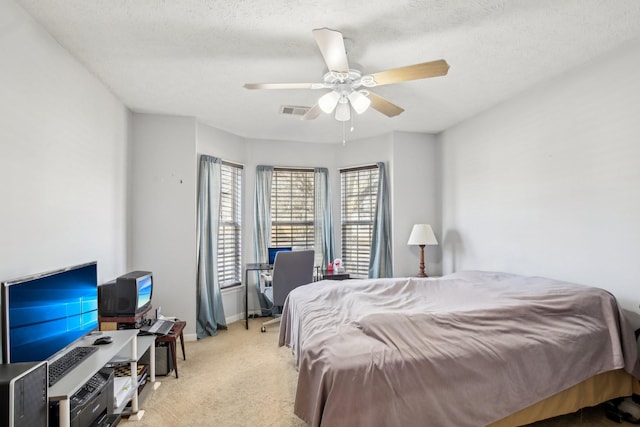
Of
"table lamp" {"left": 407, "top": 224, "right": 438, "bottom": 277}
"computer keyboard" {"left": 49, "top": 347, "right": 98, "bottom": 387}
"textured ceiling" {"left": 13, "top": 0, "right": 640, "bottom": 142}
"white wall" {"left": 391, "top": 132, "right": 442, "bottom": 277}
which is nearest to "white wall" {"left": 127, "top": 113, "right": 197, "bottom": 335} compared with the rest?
"textured ceiling" {"left": 13, "top": 0, "right": 640, "bottom": 142}

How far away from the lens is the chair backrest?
3885 mm

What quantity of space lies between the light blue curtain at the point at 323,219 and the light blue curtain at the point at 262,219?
0.72 meters

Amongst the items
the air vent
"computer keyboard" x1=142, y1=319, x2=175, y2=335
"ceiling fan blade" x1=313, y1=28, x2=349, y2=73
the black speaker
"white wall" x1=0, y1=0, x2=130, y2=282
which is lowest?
"computer keyboard" x1=142, y1=319, x2=175, y2=335

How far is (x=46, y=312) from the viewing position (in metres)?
1.73

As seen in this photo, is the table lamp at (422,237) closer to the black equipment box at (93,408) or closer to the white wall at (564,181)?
the white wall at (564,181)

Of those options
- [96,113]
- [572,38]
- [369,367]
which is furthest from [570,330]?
[96,113]

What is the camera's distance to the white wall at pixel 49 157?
5.62 feet

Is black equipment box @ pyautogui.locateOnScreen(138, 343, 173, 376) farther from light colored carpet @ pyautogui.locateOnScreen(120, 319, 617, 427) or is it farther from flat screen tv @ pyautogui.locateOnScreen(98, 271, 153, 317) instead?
flat screen tv @ pyautogui.locateOnScreen(98, 271, 153, 317)

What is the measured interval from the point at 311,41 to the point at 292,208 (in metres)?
2.93

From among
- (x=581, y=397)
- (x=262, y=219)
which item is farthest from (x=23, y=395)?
(x=262, y=219)

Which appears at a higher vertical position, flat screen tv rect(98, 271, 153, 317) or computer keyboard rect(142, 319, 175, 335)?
flat screen tv rect(98, 271, 153, 317)

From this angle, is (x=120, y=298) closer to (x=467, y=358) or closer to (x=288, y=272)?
(x=288, y=272)

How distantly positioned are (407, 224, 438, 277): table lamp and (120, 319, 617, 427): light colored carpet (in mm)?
2022

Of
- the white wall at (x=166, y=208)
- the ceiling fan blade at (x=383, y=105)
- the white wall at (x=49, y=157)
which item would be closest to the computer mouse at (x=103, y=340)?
the white wall at (x=49, y=157)
